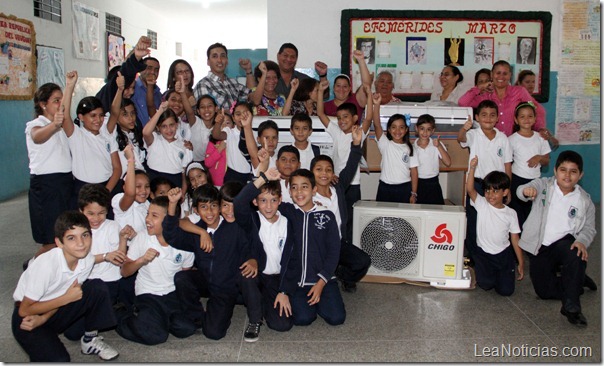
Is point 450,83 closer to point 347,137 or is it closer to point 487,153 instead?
point 487,153

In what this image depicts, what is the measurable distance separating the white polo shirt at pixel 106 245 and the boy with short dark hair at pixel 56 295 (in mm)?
225

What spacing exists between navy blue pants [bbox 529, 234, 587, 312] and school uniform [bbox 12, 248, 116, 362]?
2.31 meters

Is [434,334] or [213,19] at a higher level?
[213,19]

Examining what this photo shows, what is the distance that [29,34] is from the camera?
6020mm

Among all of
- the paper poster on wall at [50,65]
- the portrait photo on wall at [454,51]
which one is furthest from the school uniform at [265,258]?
the paper poster on wall at [50,65]

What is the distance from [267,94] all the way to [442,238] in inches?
68.9

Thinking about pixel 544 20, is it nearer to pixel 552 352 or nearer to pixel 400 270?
pixel 400 270

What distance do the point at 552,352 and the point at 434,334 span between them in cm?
53

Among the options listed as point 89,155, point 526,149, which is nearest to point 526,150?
point 526,149

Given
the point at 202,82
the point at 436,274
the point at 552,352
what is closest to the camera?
the point at 552,352

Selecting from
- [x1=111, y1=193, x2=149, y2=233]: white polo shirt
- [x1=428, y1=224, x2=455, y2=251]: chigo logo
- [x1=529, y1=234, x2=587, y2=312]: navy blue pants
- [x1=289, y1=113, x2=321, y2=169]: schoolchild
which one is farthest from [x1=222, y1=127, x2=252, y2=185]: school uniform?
[x1=529, y1=234, x2=587, y2=312]: navy blue pants

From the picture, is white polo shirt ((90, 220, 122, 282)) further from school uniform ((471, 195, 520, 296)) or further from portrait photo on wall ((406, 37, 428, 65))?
portrait photo on wall ((406, 37, 428, 65))

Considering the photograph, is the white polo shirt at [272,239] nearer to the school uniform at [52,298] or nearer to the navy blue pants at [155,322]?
the navy blue pants at [155,322]

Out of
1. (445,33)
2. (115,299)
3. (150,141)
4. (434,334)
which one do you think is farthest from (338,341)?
(445,33)
